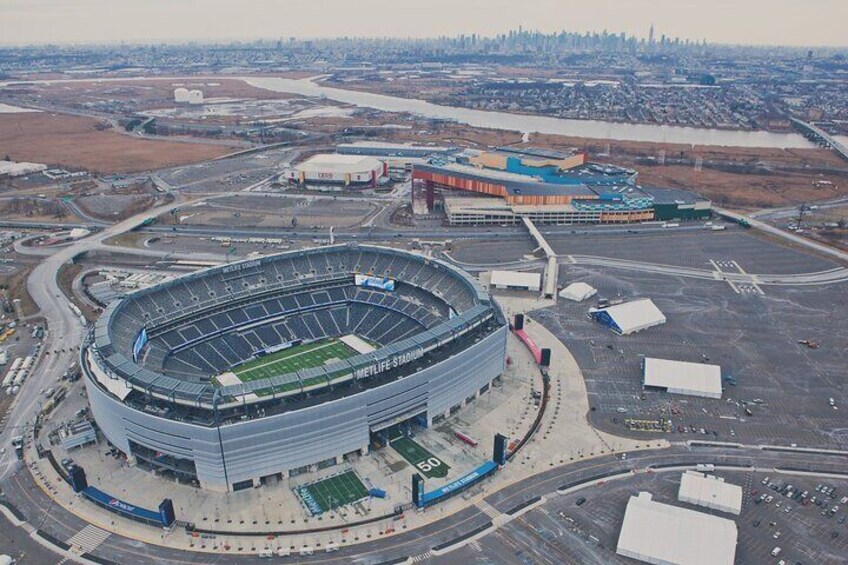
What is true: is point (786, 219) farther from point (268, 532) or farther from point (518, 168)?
point (268, 532)

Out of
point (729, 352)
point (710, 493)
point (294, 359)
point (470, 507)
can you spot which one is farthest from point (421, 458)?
point (729, 352)

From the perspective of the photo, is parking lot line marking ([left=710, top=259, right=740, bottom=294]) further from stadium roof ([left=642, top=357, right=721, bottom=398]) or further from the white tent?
stadium roof ([left=642, top=357, right=721, bottom=398])

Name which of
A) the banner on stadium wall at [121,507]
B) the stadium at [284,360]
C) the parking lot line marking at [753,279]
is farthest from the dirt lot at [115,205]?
the parking lot line marking at [753,279]

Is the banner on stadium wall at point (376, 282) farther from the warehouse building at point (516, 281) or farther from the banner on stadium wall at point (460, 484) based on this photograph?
the banner on stadium wall at point (460, 484)

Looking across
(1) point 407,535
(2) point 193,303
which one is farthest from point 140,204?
(1) point 407,535

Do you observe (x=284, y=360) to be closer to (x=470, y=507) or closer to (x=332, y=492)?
(x=332, y=492)

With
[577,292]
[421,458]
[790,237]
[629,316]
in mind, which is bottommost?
[421,458]

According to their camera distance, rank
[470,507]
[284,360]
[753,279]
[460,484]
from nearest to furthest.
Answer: [470,507] < [460,484] < [284,360] < [753,279]

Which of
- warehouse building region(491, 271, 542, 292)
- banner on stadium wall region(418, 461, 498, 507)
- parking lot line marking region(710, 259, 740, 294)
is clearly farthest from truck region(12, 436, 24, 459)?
parking lot line marking region(710, 259, 740, 294)
